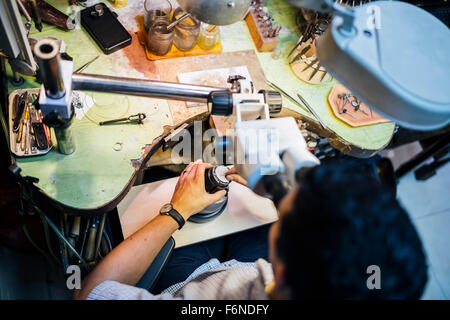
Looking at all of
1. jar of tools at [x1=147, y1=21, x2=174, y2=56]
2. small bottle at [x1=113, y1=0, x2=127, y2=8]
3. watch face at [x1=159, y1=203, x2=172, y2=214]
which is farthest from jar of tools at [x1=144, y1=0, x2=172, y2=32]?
watch face at [x1=159, y1=203, x2=172, y2=214]

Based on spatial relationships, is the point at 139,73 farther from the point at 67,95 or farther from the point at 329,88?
the point at 329,88

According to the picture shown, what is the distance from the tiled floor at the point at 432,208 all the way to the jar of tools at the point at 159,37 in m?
1.93

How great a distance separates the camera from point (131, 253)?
1128 mm

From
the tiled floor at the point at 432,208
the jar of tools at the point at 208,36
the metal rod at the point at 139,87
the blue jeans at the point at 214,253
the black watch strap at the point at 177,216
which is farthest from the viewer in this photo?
the tiled floor at the point at 432,208

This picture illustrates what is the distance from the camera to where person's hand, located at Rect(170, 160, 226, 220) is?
49.4 inches

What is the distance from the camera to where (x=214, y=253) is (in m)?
1.54

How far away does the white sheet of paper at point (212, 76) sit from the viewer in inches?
57.9

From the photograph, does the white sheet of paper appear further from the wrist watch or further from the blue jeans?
the blue jeans

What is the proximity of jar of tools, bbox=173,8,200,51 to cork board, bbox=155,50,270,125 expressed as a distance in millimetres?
67

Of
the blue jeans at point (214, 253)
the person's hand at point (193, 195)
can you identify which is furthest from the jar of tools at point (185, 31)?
the blue jeans at point (214, 253)

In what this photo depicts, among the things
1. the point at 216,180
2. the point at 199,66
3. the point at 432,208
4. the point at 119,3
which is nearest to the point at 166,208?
the point at 216,180

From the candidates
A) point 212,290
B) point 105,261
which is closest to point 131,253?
point 105,261

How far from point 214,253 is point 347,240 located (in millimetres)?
1000

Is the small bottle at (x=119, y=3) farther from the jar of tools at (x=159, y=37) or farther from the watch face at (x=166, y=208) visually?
the watch face at (x=166, y=208)
